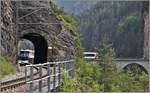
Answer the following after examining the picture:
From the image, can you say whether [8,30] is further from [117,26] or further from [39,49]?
[117,26]

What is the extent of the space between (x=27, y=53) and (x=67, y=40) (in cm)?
1170

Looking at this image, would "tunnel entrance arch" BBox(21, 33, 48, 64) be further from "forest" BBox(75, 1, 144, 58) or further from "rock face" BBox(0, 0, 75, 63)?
"forest" BBox(75, 1, 144, 58)

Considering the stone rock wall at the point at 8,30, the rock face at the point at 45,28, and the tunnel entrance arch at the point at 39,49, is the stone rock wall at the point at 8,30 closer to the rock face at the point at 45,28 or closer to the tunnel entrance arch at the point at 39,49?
the rock face at the point at 45,28

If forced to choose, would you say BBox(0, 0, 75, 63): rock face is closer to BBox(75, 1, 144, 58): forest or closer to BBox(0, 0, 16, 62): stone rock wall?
BBox(0, 0, 16, 62): stone rock wall

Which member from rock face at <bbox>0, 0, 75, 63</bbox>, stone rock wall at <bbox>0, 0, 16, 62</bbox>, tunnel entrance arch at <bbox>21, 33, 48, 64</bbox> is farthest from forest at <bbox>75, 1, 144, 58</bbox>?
stone rock wall at <bbox>0, 0, 16, 62</bbox>

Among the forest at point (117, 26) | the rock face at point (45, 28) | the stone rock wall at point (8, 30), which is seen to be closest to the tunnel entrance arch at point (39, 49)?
the rock face at point (45, 28)

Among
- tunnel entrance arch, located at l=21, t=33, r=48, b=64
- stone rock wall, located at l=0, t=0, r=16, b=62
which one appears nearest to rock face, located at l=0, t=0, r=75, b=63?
tunnel entrance arch, located at l=21, t=33, r=48, b=64

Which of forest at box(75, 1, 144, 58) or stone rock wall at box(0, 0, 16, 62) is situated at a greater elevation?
forest at box(75, 1, 144, 58)

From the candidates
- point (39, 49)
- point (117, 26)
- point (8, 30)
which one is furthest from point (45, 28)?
point (117, 26)

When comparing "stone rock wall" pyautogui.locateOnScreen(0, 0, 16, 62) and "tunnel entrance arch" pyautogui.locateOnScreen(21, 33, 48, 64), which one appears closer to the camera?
"stone rock wall" pyautogui.locateOnScreen(0, 0, 16, 62)

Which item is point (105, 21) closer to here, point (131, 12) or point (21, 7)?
point (131, 12)

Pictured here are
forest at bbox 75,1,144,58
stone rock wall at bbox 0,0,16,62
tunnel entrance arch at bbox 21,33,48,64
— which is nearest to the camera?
stone rock wall at bbox 0,0,16,62

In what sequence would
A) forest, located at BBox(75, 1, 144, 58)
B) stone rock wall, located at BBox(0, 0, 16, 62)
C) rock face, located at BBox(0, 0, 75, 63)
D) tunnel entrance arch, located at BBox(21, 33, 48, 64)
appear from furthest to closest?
forest, located at BBox(75, 1, 144, 58)
tunnel entrance arch, located at BBox(21, 33, 48, 64)
rock face, located at BBox(0, 0, 75, 63)
stone rock wall, located at BBox(0, 0, 16, 62)

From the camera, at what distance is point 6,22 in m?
26.4
